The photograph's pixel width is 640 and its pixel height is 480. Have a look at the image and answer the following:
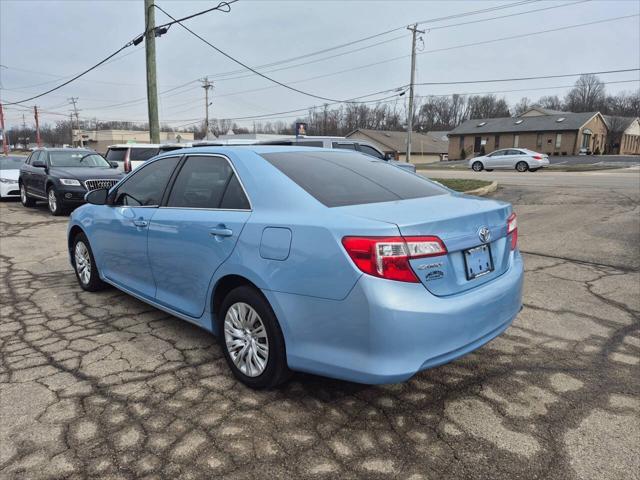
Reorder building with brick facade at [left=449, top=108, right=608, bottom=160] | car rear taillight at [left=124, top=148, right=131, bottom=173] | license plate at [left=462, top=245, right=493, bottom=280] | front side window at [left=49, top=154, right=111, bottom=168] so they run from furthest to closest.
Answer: building with brick facade at [left=449, top=108, right=608, bottom=160] < car rear taillight at [left=124, top=148, right=131, bottom=173] < front side window at [left=49, top=154, right=111, bottom=168] < license plate at [left=462, top=245, right=493, bottom=280]

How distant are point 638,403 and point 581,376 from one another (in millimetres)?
386

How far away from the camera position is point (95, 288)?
519 centimetres

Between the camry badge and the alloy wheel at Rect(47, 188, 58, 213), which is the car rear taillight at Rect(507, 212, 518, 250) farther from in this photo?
the alloy wheel at Rect(47, 188, 58, 213)

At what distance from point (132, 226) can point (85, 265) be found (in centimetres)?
151

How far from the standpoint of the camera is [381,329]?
7.86ft

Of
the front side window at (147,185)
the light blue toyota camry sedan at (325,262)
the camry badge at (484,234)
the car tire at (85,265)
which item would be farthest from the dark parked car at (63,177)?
the camry badge at (484,234)

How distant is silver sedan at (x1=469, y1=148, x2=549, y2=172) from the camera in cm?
2955

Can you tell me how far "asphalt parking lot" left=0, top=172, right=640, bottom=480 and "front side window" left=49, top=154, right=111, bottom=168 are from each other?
8.62m

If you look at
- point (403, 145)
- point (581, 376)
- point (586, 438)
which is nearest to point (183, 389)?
point (586, 438)

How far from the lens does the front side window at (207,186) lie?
326cm

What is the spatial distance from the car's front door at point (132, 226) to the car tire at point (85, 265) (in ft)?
1.17

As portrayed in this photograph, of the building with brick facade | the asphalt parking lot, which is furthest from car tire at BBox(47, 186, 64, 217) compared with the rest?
the building with brick facade

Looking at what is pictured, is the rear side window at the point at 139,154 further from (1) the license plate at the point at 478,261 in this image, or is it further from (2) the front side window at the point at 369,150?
(1) the license plate at the point at 478,261

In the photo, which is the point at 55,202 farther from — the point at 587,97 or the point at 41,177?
the point at 587,97
